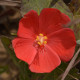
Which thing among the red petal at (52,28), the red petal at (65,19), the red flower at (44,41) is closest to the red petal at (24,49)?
the red flower at (44,41)

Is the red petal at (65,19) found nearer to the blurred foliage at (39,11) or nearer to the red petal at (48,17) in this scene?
the red petal at (48,17)

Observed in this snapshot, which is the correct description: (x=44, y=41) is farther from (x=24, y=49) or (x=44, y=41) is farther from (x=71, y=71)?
(x=71, y=71)

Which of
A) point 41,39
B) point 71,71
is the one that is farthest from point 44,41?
point 71,71

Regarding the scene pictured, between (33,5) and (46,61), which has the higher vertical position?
(33,5)

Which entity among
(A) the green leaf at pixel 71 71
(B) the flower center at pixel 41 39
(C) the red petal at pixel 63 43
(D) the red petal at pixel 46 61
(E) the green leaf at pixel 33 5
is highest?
(E) the green leaf at pixel 33 5

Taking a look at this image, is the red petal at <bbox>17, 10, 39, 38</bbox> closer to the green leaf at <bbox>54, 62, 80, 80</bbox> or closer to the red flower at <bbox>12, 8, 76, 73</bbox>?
the red flower at <bbox>12, 8, 76, 73</bbox>
